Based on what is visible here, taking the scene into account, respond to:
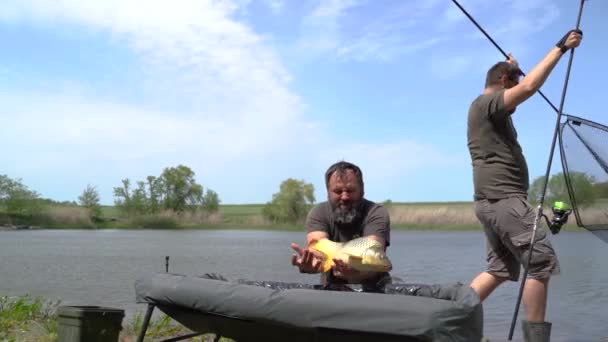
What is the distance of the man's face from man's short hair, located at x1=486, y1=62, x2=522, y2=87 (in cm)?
153

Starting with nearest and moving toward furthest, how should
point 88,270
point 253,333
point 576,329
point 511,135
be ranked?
point 253,333, point 511,135, point 576,329, point 88,270

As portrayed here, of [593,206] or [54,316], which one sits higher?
[593,206]

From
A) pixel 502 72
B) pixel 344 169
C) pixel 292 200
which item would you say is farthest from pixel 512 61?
pixel 292 200

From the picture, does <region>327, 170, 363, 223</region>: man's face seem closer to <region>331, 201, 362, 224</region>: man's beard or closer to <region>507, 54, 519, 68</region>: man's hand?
<region>331, 201, 362, 224</region>: man's beard

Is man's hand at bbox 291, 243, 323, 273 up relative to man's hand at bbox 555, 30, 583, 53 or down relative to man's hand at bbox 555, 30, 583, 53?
down

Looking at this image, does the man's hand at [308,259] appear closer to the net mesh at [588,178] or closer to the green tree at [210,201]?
the net mesh at [588,178]

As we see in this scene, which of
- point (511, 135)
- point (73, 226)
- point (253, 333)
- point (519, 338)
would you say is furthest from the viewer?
point (73, 226)

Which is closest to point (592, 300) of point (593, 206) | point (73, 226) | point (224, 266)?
point (593, 206)

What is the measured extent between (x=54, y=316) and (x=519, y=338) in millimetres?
4123

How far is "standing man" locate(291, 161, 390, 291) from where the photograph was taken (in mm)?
3305

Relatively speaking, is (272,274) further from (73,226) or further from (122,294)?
(73,226)

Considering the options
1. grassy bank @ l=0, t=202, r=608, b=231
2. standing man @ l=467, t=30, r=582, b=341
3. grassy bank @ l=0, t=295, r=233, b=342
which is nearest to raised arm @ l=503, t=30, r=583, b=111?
standing man @ l=467, t=30, r=582, b=341

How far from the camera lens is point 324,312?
2428 millimetres

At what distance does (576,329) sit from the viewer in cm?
552
